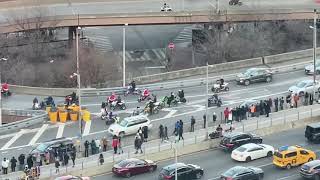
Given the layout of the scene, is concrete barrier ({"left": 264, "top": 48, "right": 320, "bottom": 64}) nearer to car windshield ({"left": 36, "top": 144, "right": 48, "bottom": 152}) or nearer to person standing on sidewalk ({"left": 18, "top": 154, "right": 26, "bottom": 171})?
car windshield ({"left": 36, "top": 144, "right": 48, "bottom": 152})

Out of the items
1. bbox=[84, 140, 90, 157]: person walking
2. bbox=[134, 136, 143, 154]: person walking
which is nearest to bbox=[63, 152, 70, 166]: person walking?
bbox=[84, 140, 90, 157]: person walking

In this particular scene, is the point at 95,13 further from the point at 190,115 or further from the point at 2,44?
the point at 190,115

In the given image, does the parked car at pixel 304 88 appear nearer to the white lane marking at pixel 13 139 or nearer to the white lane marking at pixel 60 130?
the white lane marking at pixel 60 130

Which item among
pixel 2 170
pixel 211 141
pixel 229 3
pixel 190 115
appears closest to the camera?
pixel 2 170

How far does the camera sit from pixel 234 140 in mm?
49969

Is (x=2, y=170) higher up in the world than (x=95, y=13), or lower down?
lower down

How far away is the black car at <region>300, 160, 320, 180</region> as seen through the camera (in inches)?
1747

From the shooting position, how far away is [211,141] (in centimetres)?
5100

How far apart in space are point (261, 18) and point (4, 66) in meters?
26.8

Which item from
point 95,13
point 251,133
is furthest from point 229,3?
point 251,133

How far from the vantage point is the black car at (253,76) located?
2574 inches

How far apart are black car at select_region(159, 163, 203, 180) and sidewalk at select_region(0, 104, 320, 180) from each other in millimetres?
3973

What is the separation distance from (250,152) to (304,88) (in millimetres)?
14587

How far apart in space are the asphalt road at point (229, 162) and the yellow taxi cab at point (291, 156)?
14.7 inches
